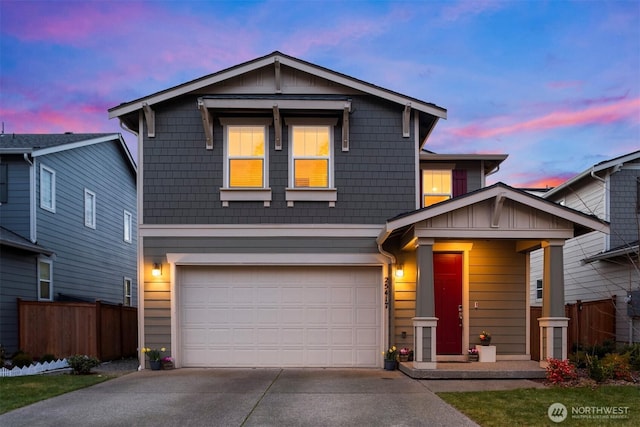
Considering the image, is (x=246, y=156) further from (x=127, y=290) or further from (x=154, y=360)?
(x=127, y=290)

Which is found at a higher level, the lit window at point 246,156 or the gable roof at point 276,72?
the gable roof at point 276,72

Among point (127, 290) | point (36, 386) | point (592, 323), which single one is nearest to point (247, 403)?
point (36, 386)

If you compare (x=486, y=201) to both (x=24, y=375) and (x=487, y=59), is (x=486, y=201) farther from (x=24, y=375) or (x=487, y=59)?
(x=24, y=375)

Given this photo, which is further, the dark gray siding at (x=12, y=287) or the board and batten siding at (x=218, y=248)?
the dark gray siding at (x=12, y=287)

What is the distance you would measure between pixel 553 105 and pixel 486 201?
301 inches

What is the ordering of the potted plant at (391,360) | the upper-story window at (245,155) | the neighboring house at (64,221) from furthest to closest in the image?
the neighboring house at (64,221) < the upper-story window at (245,155) < the potted plant at (391,360)

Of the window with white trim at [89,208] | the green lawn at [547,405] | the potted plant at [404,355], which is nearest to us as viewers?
the green lawn at [547,405]

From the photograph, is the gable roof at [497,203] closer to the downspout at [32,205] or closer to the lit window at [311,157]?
the lit window at [311,157]

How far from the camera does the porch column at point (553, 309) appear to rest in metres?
9.49

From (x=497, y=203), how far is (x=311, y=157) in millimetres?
3887

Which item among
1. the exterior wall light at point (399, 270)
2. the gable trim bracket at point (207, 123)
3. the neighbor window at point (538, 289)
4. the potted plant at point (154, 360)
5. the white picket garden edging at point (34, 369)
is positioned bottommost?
the white picket garden edging at point (34, 369)

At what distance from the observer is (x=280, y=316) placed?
1104 centimetres

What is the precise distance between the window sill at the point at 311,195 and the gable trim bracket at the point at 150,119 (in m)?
3.08

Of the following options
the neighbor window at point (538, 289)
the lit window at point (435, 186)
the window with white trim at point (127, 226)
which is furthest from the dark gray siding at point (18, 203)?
the neighbor window at point (538, 289)
